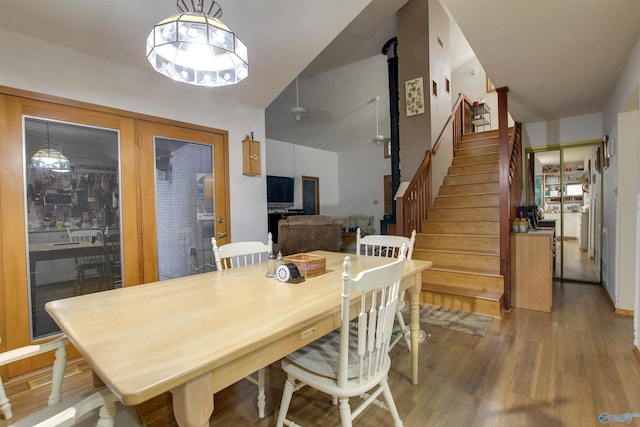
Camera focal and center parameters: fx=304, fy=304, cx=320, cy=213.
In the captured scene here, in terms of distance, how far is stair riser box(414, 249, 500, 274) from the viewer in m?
3.43

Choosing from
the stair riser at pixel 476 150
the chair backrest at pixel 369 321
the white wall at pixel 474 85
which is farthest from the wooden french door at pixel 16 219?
the white wall at pixel 474 85

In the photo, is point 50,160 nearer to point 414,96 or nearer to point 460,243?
point 460,243

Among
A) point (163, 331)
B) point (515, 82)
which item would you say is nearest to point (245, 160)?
point (163, 331)

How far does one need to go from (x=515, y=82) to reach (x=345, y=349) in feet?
10.8

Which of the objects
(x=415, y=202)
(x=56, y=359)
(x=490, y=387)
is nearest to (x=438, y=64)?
(x=415, y=202)

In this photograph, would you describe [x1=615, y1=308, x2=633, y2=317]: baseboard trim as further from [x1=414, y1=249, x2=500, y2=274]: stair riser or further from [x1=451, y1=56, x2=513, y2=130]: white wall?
[x1=451, y1=56, x2=513, y2=130]: white wall

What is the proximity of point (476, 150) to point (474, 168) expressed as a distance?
0.58 m

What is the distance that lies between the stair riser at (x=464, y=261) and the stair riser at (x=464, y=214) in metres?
0.72

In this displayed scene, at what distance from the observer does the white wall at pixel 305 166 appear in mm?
8602

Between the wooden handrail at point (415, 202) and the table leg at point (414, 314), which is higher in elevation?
the wooden handrail at point (415, 202)

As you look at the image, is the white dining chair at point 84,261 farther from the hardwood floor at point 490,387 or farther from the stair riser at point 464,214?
the stair riser at point 464,214

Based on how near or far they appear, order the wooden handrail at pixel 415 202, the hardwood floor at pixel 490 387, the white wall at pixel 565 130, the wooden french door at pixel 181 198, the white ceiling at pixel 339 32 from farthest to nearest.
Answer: the white wall at pixel 565 130 → the wooden handrail at pixel 415 202 → the wooden french door at pixel 181 198 → the white ceiling at pixel 339 32 → the hardwood floor at pixel 490 387

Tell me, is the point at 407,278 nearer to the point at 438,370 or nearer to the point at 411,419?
the point at 411,419

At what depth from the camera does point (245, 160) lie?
347 cm
